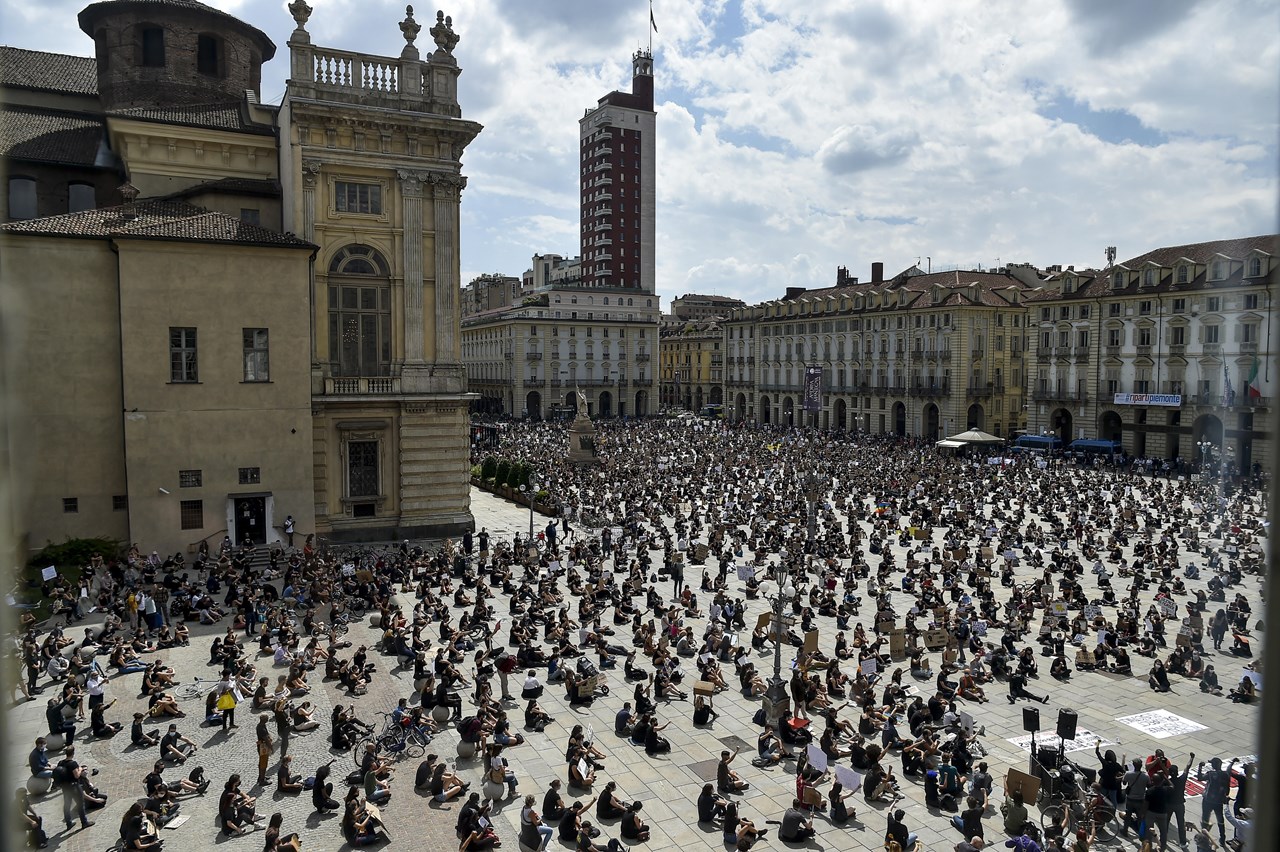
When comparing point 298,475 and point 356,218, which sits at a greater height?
point 356,218

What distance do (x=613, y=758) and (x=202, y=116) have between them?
108 feet

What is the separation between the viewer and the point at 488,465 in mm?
52594

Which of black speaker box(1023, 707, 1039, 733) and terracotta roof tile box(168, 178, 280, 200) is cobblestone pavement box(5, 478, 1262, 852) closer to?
black speaker box(1023, 707, 1039, 733)

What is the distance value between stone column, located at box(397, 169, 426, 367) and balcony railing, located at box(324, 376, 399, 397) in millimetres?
1049

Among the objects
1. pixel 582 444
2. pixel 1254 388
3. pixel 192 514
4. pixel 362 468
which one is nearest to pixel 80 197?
pixel 192 514

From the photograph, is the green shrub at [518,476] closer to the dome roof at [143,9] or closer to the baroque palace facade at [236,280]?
the baroque palace facade at [236,280]

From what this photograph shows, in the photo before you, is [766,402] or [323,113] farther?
[766,402]

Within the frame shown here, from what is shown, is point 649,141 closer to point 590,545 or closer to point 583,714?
point 590,545

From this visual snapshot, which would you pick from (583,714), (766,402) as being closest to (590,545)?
(583,714)

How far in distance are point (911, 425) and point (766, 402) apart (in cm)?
2270

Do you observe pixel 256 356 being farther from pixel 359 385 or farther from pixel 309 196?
pixel 309 196

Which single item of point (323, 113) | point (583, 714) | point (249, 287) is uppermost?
point (323, 113)

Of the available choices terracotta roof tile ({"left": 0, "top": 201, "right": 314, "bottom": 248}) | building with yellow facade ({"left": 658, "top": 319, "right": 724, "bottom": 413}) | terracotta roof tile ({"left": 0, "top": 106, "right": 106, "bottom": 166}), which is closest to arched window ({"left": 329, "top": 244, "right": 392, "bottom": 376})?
terracotta roof tile ({"left": 0, "top": 201, "right": 314, "bottom": 248})

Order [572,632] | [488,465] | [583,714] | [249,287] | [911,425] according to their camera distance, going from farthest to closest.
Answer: [911,425]
[488,465]
[249,287]
[572,632]
[583,714]
